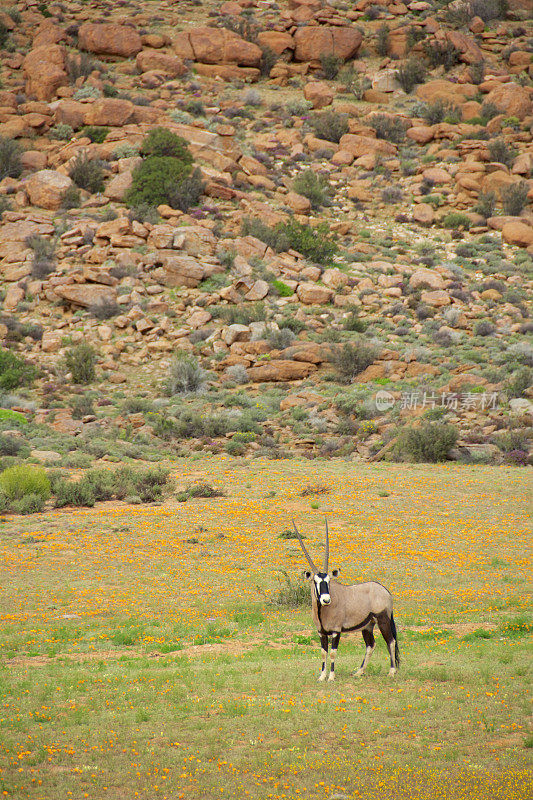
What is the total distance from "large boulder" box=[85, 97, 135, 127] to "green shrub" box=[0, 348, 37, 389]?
22578 millimetres

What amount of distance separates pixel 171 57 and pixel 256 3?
15.5 m

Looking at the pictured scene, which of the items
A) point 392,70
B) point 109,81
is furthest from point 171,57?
point 392,70

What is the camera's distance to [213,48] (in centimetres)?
6084

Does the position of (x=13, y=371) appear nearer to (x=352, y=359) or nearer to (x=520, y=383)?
(x=352, y=359)

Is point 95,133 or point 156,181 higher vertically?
point 95,133

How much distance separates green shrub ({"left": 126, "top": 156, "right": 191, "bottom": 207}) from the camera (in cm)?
4356

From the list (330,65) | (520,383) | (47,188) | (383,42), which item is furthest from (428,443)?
(383,42)

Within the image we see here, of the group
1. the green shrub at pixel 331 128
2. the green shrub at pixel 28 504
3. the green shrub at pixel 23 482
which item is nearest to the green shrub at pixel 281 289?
the green shrub at pixel 331 128

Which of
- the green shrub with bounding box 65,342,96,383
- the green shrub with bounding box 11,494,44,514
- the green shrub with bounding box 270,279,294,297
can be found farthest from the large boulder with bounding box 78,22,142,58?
the green shrub with bounding box 11,494,44,514

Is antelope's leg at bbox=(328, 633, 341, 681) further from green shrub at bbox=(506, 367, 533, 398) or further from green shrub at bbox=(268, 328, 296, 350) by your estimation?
green shrub at bbox=(268, 328, 296, 350)

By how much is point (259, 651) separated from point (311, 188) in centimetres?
4098

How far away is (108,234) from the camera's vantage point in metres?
41.2

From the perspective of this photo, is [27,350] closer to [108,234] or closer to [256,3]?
[108,234]

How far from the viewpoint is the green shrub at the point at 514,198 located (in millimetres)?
47969
